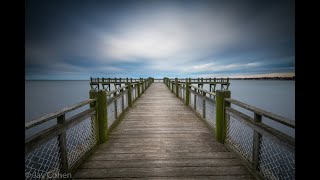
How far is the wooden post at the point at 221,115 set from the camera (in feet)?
15.3

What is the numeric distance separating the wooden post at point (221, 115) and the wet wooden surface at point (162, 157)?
23 cm

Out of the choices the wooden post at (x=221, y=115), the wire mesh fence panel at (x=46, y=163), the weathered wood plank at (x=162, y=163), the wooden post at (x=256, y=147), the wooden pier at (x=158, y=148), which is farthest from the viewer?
the wooden post at (x=221, y=115)

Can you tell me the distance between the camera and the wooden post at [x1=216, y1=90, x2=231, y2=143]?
4668 millimetres

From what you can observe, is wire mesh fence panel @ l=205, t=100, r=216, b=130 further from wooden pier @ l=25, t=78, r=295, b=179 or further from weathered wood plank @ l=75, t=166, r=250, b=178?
weathered wood plank @ l=75, t=166, r=250, b=178

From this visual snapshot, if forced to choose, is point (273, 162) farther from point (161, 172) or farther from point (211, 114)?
point (211, 114)

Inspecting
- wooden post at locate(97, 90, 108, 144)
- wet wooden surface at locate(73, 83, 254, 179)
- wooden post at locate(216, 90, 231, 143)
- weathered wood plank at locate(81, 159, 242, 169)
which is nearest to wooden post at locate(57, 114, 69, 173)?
wet wooden surface at locate(73, 83, 254, 179)

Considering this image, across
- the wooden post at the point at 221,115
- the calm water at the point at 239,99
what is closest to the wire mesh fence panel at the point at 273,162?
the wooden post at the point at 221,115

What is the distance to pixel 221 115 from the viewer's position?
186 inches

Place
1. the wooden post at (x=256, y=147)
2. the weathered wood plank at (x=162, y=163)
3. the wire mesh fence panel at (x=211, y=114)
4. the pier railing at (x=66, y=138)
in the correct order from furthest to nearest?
the wire mesh fence panel at (x=211, y=114), the weathered wood plank at (x=162, y=163), the wooden post at (x=256, y=147), the pier railing at (x=66, y=138)

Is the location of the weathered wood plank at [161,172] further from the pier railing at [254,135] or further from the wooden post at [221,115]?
the wooden post at [221,115]

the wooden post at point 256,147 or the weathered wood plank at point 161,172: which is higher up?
the wooden post at point 256,147
